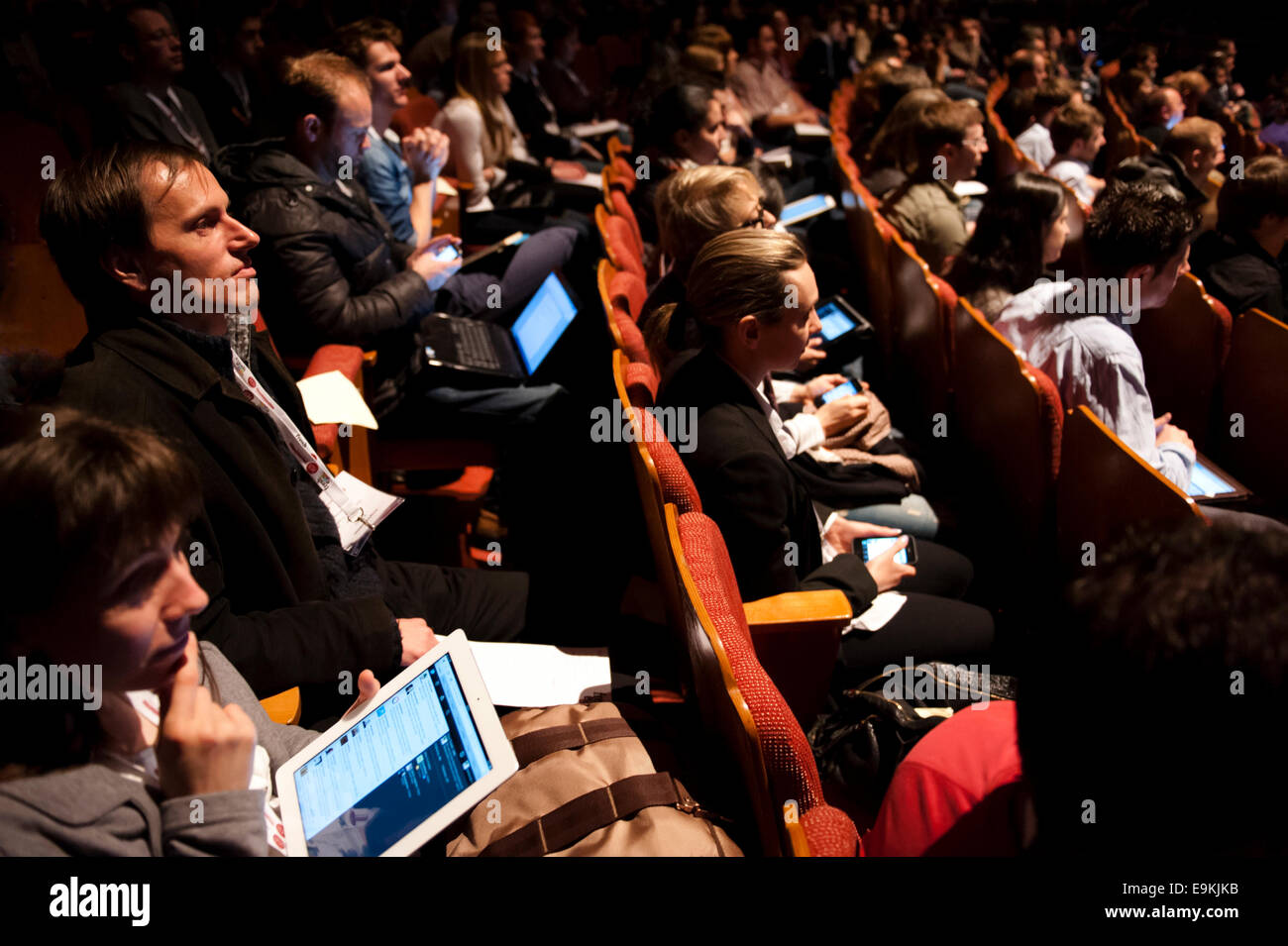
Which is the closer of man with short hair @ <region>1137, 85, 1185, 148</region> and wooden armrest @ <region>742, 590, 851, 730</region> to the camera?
wooden armrest @ <region>742, 590, 851, 730</region>

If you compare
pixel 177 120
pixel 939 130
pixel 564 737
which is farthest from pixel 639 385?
pixel 177 120

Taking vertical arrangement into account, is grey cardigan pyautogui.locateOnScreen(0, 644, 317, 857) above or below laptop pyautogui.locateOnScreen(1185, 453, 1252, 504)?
above

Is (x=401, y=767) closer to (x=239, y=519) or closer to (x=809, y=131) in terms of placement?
(x=239, y=519)

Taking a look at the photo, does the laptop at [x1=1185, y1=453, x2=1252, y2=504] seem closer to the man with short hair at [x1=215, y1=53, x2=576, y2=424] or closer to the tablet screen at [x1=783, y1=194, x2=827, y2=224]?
the man with short hair at [x1=215, y1=53, x2=576, y2=424]

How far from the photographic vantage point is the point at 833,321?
3.09 metres

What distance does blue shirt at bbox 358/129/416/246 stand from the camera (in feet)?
10.3

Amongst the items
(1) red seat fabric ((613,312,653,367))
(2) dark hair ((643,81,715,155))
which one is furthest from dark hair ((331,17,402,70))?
(1) red seat fabric ((613,312,653,367))

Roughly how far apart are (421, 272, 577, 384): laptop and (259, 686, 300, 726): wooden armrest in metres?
1.28

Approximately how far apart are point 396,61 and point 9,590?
2.90 metres

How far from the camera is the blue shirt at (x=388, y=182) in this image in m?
3.14

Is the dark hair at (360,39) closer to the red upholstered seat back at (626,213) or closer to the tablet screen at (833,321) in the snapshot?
the red upholstered seat back at (626,213)

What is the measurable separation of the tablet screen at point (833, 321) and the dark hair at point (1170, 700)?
2.34m

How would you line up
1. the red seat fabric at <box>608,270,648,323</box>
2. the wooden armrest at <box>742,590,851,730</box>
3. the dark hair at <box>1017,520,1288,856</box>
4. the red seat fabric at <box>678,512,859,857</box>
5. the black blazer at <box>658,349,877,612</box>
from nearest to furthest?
1. the dark hair at <box>1017,520,1288,856</box>
2. the red seat fabric at <box>678,512,859,857</box>
3. the wooden armrest at <box>742,590,851,730</box>
4. the black blazer at <box>658,349,877,612</box>
5. the red seat fabric at <box>608,270,648,323</box>

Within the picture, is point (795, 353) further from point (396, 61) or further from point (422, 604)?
point (396, 61)
